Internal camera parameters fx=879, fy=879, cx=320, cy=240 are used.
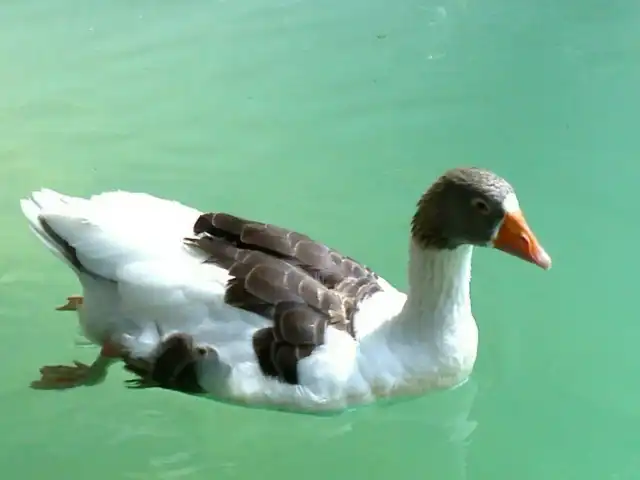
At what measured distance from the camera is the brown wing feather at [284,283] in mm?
2123

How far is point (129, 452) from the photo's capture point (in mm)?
2275

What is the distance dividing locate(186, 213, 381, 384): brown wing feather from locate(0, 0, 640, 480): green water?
0.29 meters

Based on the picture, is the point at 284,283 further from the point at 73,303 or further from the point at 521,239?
the point at 73,303

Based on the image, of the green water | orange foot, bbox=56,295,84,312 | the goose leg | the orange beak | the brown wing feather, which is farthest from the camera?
orange foot, bbox=56,295,84,312

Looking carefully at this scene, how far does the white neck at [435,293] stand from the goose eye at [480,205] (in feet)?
0.41

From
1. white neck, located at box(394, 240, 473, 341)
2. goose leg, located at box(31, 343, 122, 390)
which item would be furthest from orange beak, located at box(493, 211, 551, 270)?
goose leg, located at box(31, 343, 122, 390)

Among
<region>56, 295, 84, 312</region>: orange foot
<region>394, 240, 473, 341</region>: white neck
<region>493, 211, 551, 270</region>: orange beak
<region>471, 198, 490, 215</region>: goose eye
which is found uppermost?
<region>471, 198, 490, 215</region>: goose eye

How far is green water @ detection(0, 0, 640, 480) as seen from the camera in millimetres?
2285

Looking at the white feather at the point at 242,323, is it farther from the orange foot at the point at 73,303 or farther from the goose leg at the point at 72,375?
the orange foot at the point at 73,303

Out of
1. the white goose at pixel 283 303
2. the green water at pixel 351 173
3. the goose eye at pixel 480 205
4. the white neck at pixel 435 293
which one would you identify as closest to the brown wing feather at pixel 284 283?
the white goose at pixel 283 303

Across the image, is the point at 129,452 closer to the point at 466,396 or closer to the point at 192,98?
the point at 466,396

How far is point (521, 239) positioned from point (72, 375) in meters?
1.27

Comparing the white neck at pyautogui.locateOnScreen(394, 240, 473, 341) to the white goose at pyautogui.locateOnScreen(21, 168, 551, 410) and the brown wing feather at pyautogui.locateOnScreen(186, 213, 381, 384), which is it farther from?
the brown wing feather at pyautogui.locateOnScreen(186, 213, 381, 384)

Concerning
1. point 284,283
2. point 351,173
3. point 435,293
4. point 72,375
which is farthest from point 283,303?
point 351,173
